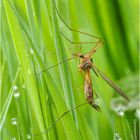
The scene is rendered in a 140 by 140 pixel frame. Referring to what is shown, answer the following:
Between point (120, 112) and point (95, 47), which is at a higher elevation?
point (95, 47)

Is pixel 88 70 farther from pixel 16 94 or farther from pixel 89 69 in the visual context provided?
pixel 16 94

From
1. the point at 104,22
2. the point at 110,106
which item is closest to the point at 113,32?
the point at 104,22

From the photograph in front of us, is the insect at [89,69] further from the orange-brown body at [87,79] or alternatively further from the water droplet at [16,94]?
the water droplet at [16,94]

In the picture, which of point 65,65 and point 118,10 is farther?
point 118,10

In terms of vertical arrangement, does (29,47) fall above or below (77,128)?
above

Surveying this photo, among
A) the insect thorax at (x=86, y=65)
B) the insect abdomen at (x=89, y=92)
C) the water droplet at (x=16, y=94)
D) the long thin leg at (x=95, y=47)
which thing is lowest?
the insect abdomen at (x=89, y=92)

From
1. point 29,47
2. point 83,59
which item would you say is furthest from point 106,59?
point 29,47

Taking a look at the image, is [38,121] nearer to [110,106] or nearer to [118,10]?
[110,106]

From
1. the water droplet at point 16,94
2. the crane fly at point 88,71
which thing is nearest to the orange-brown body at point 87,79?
the crane fly at point 88,71

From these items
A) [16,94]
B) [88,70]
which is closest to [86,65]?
[88,70]
